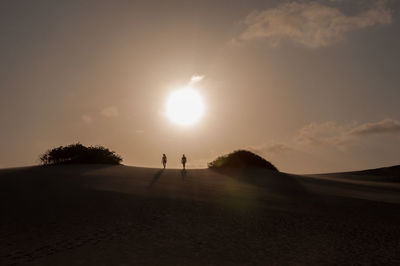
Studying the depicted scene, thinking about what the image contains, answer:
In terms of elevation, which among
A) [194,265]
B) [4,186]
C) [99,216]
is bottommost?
[194,265]

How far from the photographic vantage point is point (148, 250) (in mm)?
8664

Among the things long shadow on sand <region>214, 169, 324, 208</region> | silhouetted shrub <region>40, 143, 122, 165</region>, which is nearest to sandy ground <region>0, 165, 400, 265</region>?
long shadow on sand <region>214, 169, 324, 208</region>

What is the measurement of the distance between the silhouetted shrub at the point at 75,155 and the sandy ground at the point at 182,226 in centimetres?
1047

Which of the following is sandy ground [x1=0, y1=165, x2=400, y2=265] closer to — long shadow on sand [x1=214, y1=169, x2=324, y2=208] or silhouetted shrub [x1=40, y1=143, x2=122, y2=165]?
long shadow on sand [x1=214, y1=169, x2=324, y2=208]

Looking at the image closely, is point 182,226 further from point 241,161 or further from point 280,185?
point 241,161

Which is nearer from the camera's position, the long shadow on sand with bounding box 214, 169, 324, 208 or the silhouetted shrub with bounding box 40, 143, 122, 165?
the long shadow on sand with bounding box 214, 169, 324, 208

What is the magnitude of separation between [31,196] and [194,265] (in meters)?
8.50

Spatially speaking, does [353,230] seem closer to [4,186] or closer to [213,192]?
[213,192]

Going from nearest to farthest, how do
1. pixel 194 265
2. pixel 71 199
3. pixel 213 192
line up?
pixel 194 265 → pixel 71 199 → pixel 213 192

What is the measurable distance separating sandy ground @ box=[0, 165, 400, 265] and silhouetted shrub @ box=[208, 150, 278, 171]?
1165cm

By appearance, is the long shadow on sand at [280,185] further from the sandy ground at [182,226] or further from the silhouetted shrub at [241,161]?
the silhouetted shrub at [241,161]

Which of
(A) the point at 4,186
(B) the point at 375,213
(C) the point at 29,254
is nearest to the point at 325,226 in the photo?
(B) the point at 375,213

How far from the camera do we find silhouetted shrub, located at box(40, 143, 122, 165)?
28438 mm

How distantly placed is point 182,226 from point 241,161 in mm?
19695
